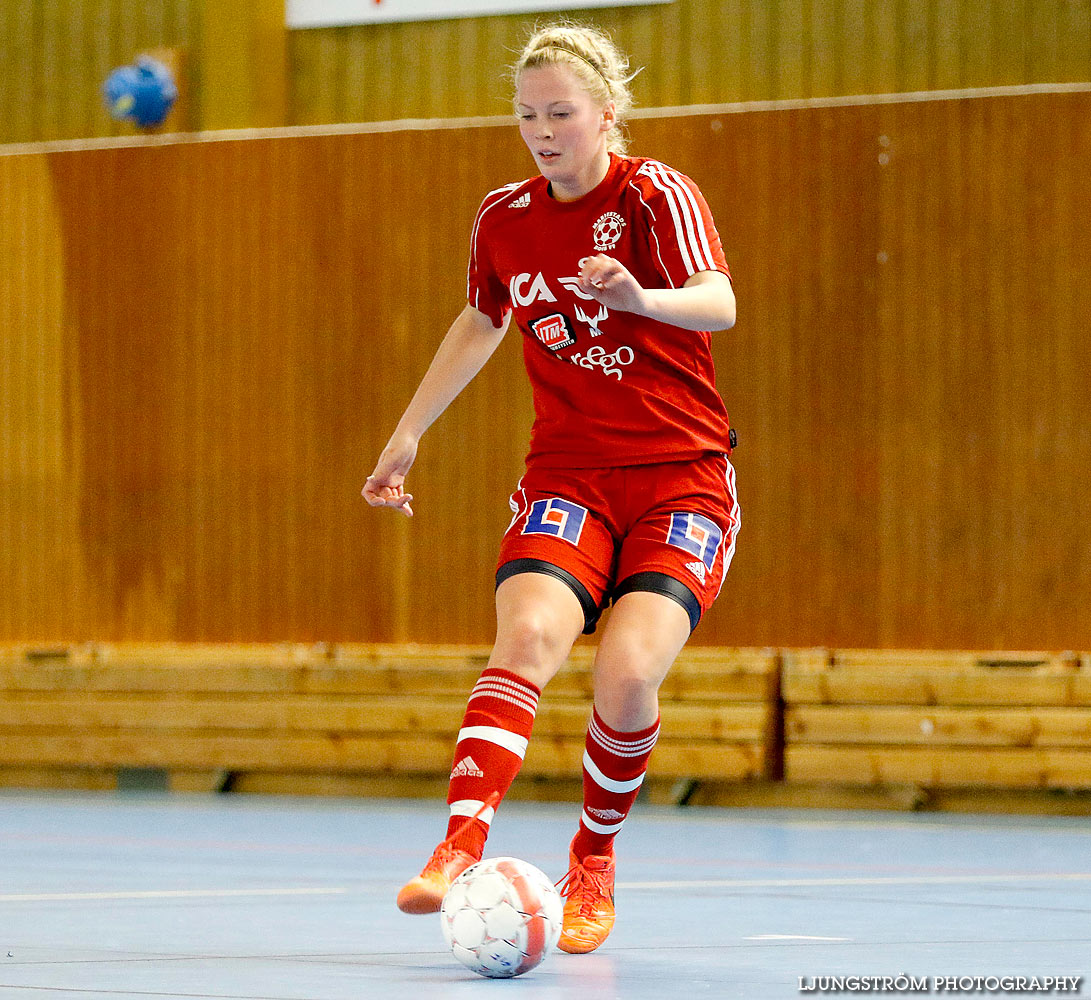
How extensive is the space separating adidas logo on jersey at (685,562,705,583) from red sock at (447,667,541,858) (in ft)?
1.47

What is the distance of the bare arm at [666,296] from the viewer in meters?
3.35

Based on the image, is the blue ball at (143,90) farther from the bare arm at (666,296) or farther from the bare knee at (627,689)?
the bare knee at (627,689)

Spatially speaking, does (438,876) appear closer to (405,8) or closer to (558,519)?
(558,519)

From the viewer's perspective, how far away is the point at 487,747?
3496 millimetres

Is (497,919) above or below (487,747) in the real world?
below

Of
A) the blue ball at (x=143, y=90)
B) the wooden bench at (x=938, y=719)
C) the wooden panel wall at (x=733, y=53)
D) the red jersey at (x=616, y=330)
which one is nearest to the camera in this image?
the red jersey at (x=616, y=330)

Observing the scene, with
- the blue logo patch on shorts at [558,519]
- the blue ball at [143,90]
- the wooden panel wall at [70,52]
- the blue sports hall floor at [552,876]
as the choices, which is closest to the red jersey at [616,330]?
the blue logo patch on shorts at [558,519]

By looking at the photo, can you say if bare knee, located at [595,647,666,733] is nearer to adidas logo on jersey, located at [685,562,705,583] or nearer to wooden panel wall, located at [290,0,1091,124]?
adidas logo on jersey, located at [685,562,705,583]

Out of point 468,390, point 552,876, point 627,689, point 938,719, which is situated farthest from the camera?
point 468,390

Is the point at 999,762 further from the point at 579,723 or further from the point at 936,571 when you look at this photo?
the point at 579,723

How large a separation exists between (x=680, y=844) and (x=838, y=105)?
3561 mm

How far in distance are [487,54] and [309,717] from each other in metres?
3.42

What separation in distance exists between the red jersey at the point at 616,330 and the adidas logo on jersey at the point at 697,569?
0.24 metres

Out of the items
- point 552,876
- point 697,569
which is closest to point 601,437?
point 697,569
